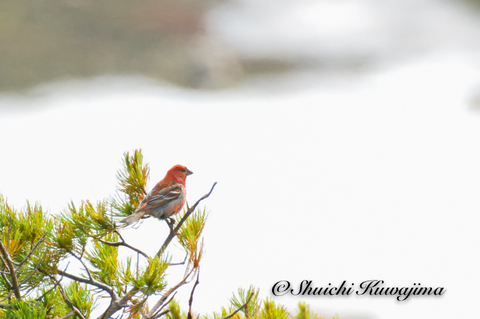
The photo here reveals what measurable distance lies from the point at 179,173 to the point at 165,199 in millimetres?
235

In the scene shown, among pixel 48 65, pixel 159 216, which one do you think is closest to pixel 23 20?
pixel 48 65

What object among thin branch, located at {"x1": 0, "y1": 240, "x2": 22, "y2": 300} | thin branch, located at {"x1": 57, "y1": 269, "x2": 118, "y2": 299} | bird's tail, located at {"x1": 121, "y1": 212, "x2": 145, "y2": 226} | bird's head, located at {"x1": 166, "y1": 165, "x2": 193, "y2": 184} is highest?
bird's head, located at {"x1": 166, "y1": 165, "x2": 193, "y2": 184}

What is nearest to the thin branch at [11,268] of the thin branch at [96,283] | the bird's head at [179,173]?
the thin branch at [96,283]

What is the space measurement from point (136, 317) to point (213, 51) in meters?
4.74

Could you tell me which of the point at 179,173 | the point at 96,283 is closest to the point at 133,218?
the point at 96,283

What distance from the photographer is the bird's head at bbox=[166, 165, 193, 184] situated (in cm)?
118

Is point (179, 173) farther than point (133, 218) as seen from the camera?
Yes

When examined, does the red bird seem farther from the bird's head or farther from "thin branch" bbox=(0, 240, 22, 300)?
"thin branch" bbox=(0, 240, 22, 300)

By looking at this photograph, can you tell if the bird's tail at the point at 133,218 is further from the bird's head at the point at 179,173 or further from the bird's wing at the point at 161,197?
the bird's head at the point at 179,173

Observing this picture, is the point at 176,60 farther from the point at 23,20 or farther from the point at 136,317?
the point at 136,317

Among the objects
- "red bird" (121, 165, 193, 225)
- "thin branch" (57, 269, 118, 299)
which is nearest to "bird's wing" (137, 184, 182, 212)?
"red bird" (121, 165, 193, 225)

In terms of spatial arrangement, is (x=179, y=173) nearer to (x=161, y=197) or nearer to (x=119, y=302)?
(x=161, y=197)

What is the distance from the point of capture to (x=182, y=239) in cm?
74

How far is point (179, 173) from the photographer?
120cm
